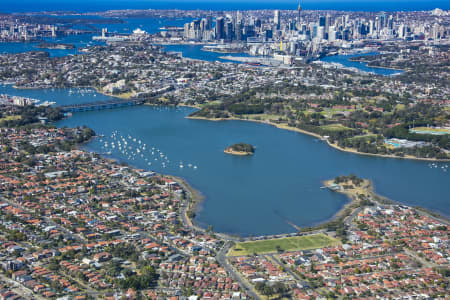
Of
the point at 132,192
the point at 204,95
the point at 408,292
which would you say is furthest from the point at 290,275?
the point at 204,95

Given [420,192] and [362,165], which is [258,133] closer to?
[362,165]

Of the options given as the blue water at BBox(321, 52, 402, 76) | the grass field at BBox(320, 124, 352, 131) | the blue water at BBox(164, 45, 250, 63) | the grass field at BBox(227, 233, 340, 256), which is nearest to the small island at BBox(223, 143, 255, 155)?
the grass field at BBox(320, 124, 352, 131)

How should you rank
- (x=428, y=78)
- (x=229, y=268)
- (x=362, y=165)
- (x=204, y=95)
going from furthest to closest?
(x=428, y=78)
(x=204, y=95)
(x=362, y=165)
(x=229, y=268)

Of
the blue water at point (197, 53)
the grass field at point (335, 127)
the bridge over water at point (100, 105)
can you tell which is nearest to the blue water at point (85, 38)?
the blue water at point (197, 53)

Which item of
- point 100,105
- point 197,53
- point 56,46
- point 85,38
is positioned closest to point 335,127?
point 100,105

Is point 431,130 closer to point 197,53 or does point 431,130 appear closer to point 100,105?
point 100,105

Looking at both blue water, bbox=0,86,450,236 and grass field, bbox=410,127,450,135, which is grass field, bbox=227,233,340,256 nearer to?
blue water, bbox=0,86,450,236

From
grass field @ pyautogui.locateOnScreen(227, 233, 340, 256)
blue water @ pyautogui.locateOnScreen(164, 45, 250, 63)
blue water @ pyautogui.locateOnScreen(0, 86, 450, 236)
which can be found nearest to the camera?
grass field @ pyautogui.locateOnScreen(227, 233, 340, 256)
